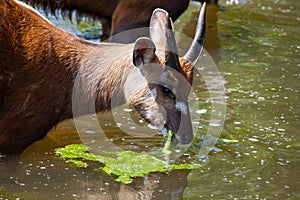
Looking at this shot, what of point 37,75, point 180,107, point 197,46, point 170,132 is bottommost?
point 170,132

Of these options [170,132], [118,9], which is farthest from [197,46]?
[118,9]

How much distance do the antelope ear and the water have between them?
1.15 meters

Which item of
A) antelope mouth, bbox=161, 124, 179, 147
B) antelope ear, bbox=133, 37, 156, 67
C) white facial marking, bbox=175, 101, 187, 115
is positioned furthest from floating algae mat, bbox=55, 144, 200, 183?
antelope ear, bbox=133, 37, 156, 67

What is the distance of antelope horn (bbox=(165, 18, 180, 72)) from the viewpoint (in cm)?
679

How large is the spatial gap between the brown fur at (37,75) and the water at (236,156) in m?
0.43

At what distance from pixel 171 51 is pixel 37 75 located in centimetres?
134

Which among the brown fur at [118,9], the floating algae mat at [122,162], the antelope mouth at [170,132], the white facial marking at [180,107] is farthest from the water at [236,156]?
the brown fur at [118,9]

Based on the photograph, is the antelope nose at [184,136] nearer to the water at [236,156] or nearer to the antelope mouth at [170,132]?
the antelope mouth at [170,132]

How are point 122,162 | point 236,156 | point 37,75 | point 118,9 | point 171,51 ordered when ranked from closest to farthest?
point 171,51 → point 37,75 → point 122,162 → point 236,156 → point 118,9

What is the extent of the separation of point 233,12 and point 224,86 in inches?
197

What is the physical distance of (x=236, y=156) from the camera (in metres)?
7.70

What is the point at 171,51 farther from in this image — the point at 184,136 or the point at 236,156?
the point at 236,156

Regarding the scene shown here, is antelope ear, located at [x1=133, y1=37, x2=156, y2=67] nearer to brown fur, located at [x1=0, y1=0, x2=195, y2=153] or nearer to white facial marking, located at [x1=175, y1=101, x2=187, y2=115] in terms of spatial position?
brown fur, located at [x1=0, y1=0, x2=195, y2=153]

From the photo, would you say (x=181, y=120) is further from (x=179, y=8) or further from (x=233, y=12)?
(x=233, y=12)
